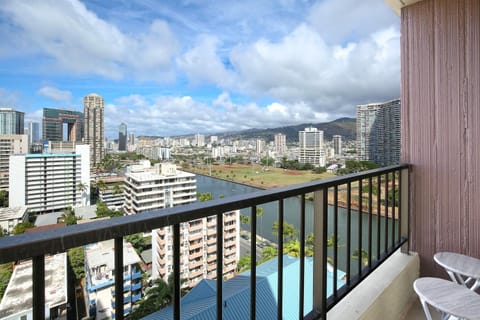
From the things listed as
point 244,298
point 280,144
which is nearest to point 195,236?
point 244,298

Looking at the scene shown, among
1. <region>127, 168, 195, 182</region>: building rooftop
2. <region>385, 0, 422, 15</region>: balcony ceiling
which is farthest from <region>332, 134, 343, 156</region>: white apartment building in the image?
<region>127, 168, 195, 182</region>: building rooftop

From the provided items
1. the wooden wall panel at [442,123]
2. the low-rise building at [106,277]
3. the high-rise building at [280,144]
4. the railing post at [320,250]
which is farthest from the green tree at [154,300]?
the high-rise building at [280,144]

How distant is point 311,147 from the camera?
4.02 metres

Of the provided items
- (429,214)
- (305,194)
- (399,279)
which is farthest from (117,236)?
(429,214)

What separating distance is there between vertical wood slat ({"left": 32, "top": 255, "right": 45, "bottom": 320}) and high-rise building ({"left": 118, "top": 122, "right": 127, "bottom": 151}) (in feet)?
14.8

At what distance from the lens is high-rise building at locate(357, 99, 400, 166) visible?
2482 millimetres

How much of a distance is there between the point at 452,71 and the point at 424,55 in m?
0.26

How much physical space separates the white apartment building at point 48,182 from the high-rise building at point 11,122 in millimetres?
500

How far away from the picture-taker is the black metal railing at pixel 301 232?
0.52 m

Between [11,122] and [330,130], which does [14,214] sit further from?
[330,130]

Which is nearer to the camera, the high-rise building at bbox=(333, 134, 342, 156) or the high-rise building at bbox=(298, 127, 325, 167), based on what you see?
the high-rise building at bbox=(333, 134, 342, 156)

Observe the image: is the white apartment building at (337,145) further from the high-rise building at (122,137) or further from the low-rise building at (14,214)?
the low-rise building at (14,214)

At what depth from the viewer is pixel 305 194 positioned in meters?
1.17

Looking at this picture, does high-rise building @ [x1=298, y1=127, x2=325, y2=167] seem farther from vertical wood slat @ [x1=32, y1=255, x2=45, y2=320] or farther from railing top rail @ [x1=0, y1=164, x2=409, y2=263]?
vertical wood slat @ [x1=32, y1=255, x2=45, y2=320]
